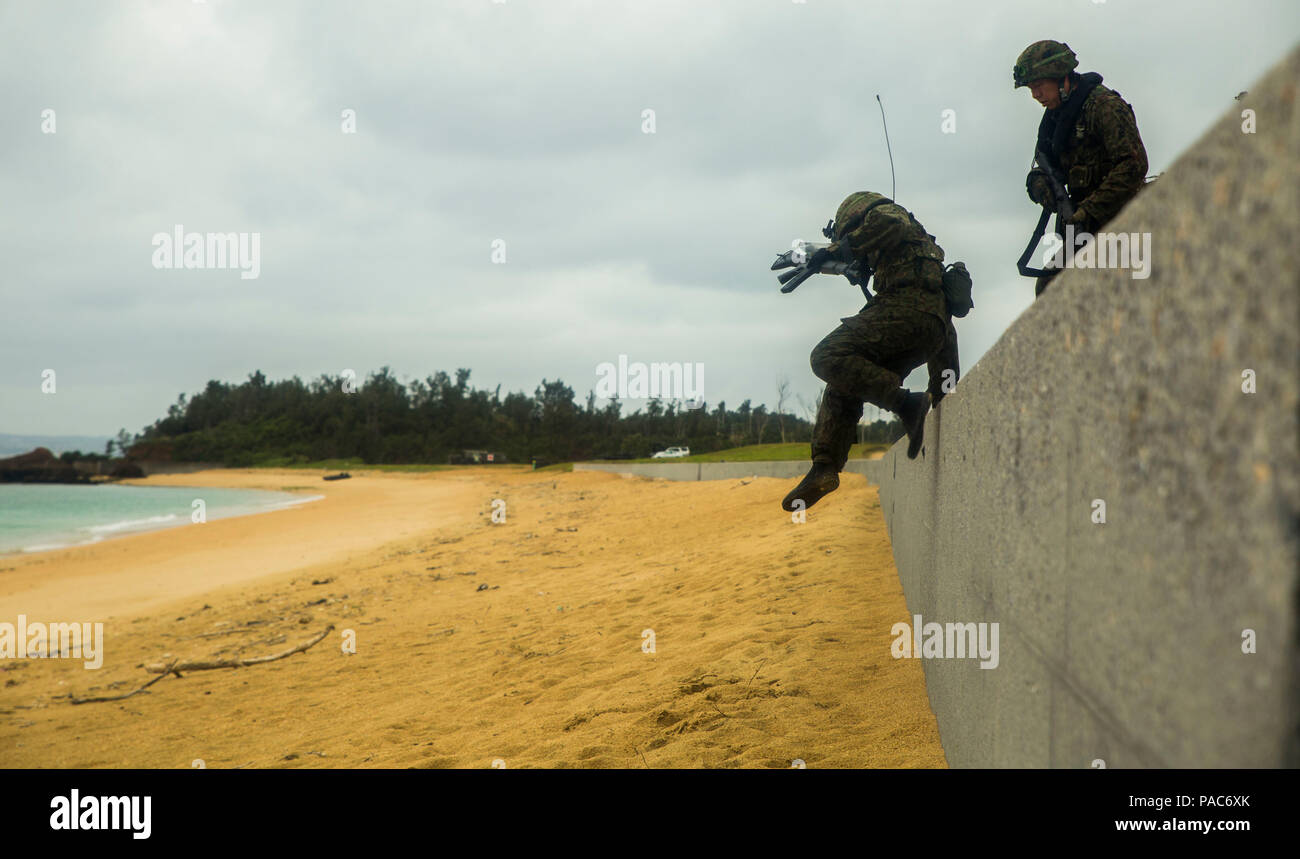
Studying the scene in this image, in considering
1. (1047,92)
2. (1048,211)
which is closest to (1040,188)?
(1048,211)

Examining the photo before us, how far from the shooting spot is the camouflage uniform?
3.66 meters

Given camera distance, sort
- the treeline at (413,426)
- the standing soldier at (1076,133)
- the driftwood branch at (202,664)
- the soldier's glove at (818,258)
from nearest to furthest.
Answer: the standing soldier at (1076,133)
the soldier's glove at (818,258)
the driftwood branch at (202,664)
the treeline at (413,426)

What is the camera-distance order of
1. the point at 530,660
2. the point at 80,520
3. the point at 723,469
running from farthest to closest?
the point at 80,520
the point at 723,469
the point at 530,660

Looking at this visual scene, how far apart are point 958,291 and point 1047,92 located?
1202 mm

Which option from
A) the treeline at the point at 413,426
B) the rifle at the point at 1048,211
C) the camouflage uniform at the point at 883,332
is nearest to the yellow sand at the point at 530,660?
the camouflage uniform at the point at 883,332

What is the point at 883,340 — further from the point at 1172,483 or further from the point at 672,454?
the point at 672,454

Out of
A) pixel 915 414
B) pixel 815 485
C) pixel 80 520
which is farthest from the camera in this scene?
pixel 80 520

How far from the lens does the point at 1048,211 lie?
13.0 feet

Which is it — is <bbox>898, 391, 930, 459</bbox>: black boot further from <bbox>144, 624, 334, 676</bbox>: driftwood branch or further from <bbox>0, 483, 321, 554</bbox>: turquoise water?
<bbox>0, 483, 321, 554</bbox>: turquoise water

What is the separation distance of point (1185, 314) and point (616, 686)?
4100 mm

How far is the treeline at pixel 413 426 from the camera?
77.4m

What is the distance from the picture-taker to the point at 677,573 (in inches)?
314

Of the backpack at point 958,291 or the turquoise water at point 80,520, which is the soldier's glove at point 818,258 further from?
the turquoise water at point 80,520

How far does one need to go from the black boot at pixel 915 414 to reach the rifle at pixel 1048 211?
0.78m
